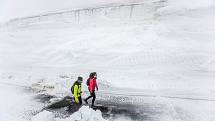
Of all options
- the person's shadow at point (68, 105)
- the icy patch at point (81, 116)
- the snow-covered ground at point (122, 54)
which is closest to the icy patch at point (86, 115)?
the icy patch at point (81, 116)

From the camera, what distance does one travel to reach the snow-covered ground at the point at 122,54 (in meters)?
8.44

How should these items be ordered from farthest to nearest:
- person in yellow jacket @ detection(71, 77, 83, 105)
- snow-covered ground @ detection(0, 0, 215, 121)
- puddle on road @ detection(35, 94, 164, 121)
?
1. snow-covered ground @ detection(0, 0, 215, 121)
2. person in yellow jacket @ detection(71, 77, 83, 105)
3. puddle on road @ detection(35, 94, 164, 121)

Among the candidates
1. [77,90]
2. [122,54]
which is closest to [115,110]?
[77,90]

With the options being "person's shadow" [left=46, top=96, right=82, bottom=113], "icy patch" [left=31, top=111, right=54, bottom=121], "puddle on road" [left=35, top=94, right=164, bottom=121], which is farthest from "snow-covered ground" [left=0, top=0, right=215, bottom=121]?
"person's shadow" [left=46, top=96, right=82, bottom=113]

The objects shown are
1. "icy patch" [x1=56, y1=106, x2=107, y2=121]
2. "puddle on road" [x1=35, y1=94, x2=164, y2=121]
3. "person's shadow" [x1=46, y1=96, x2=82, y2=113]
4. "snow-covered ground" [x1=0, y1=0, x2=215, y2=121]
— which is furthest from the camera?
"snow-covered ground" [x1=0, y1=0, x2=215, y2=121]

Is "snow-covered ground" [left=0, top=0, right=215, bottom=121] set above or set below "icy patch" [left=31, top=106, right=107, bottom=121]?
above

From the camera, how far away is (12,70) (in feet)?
31.3

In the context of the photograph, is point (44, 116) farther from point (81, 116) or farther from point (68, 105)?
point (81, 116)

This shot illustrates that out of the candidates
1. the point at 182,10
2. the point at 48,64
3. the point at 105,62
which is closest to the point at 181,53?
the point at 182,10

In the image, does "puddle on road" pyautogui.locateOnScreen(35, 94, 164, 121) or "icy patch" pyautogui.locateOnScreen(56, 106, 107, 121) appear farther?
"puddle on road" pyautogui.locateOnScreen(35, 94, 164, 121)

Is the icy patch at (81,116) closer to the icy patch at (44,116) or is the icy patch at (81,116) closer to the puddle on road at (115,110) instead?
the icy patch at (44,116)

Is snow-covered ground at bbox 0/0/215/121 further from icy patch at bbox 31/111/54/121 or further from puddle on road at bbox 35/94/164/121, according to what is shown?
puddle on road at bbox 35/94/164/121

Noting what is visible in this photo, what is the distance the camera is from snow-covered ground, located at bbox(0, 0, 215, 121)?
844 centimetres

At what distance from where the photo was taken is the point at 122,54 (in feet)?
29.9
